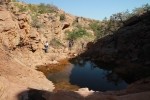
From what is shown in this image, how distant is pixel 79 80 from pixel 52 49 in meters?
12.9

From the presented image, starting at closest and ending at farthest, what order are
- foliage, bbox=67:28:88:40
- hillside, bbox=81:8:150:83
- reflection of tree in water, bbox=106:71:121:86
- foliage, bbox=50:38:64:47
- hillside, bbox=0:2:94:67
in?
hillside, bbox=0:2:94:67
reflection of tree in water, bbox=106:71:121:86
hillside, bbox=81:8:150:83
foliage, bbox=50:38:64:47
foliage, bbox=67:28:88:40

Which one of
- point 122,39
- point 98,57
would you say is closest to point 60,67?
point 98,57

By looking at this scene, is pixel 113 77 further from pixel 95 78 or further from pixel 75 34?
pixel 75 34

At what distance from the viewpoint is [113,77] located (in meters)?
23.1

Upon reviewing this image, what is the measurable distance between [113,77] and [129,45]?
846 cm

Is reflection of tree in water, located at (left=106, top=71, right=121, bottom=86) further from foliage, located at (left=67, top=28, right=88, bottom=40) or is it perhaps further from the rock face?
foliage, located at (left=67, top=28, right=88, bottom=40)

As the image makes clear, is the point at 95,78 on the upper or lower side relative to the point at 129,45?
lower

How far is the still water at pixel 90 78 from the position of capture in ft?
65.6

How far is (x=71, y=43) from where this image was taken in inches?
1574

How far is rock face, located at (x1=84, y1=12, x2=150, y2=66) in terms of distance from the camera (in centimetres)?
2647

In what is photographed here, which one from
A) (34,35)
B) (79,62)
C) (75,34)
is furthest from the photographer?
(75,34)

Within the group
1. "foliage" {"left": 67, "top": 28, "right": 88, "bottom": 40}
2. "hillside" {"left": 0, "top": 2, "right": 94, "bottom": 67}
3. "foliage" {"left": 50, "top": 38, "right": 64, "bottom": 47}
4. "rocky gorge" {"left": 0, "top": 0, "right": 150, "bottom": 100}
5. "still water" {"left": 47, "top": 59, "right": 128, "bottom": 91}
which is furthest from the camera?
"foliage" {"left": 67, "top": 28, "right": 88, "bottom": 40}

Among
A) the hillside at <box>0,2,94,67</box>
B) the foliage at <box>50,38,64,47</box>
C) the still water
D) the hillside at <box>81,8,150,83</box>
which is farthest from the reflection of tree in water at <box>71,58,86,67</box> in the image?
the foliage at <box>50,38,64,47</box>

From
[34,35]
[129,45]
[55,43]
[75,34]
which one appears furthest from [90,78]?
[75,34]
